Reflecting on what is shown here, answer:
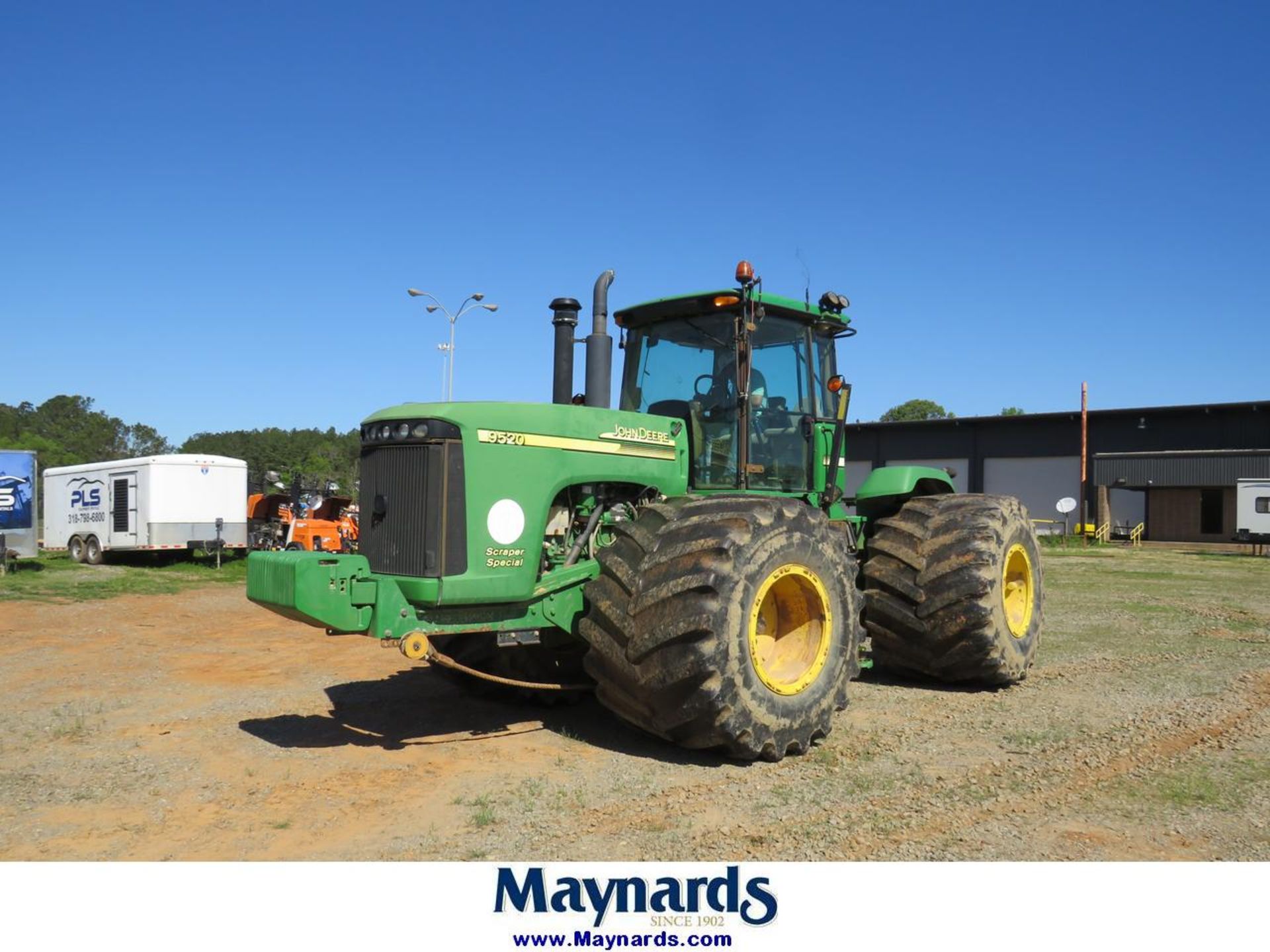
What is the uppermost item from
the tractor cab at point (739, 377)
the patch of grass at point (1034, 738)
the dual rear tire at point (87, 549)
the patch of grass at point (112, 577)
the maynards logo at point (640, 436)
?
the tractor cab at point (739, 377)

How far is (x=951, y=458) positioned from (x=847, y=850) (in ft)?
165

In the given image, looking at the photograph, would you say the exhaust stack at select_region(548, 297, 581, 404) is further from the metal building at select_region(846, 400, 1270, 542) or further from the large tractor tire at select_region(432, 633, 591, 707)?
the metal building at select_region(846, 400, 1270, 542)

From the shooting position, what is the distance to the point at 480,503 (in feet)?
19.6

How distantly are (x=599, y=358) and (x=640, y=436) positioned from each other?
84 cm

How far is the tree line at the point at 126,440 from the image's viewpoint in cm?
8962

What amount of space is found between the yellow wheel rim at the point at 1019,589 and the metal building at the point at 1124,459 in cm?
3710

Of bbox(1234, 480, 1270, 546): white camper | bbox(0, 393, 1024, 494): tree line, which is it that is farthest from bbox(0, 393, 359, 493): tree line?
bbox(1234, 480, 1270, 546): white camper

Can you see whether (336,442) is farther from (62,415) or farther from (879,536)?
(879,536)

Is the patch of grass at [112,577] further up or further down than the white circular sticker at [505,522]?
further down

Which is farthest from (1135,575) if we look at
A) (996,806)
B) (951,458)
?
(951,458)

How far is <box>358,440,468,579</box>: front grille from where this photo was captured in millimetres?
5887

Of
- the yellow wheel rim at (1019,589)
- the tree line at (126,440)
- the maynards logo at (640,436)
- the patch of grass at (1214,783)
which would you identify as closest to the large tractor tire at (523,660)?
the maynards logo at (640,436)
